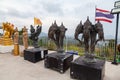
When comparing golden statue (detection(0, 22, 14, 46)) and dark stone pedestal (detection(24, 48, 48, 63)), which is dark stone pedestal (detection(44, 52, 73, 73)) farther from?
golden statue (detection(0, 22, 14, 46))

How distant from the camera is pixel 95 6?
4277 mm

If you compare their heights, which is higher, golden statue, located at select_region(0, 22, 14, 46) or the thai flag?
the thai flag

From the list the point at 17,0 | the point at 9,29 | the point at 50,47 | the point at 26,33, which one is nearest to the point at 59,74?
the point at 26,33

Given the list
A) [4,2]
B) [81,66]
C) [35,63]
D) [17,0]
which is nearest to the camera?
[81,66]

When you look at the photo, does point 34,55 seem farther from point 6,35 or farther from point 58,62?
point 6,35

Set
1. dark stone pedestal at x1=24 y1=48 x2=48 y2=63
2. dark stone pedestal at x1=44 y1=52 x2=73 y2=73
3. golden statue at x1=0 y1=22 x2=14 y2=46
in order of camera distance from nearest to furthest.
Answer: dark stone pedestal at x1=44 y1=52 x2=73 y2=73, dark stone pedestal at x1=24 y1=48 x2=48 y2=63, golden statue at x1=0 y1=22 x2=14 y2=46

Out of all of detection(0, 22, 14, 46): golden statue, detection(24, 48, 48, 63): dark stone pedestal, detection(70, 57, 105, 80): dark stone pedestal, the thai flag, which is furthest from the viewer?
detection(0, 22, 14, 46): golden statue

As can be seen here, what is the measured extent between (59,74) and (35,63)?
1.31 metres

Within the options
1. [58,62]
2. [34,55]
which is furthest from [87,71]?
[34,55]

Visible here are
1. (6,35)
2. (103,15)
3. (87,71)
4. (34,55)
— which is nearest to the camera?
(87,71)

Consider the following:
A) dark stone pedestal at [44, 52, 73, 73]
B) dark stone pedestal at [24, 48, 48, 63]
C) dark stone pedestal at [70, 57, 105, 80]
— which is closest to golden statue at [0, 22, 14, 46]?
dark stone pedestal at [24, 48, 48, 63]

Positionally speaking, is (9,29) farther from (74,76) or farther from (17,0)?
(74,76)

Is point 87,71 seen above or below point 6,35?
below

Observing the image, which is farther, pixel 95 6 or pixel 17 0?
pixel 17 0
